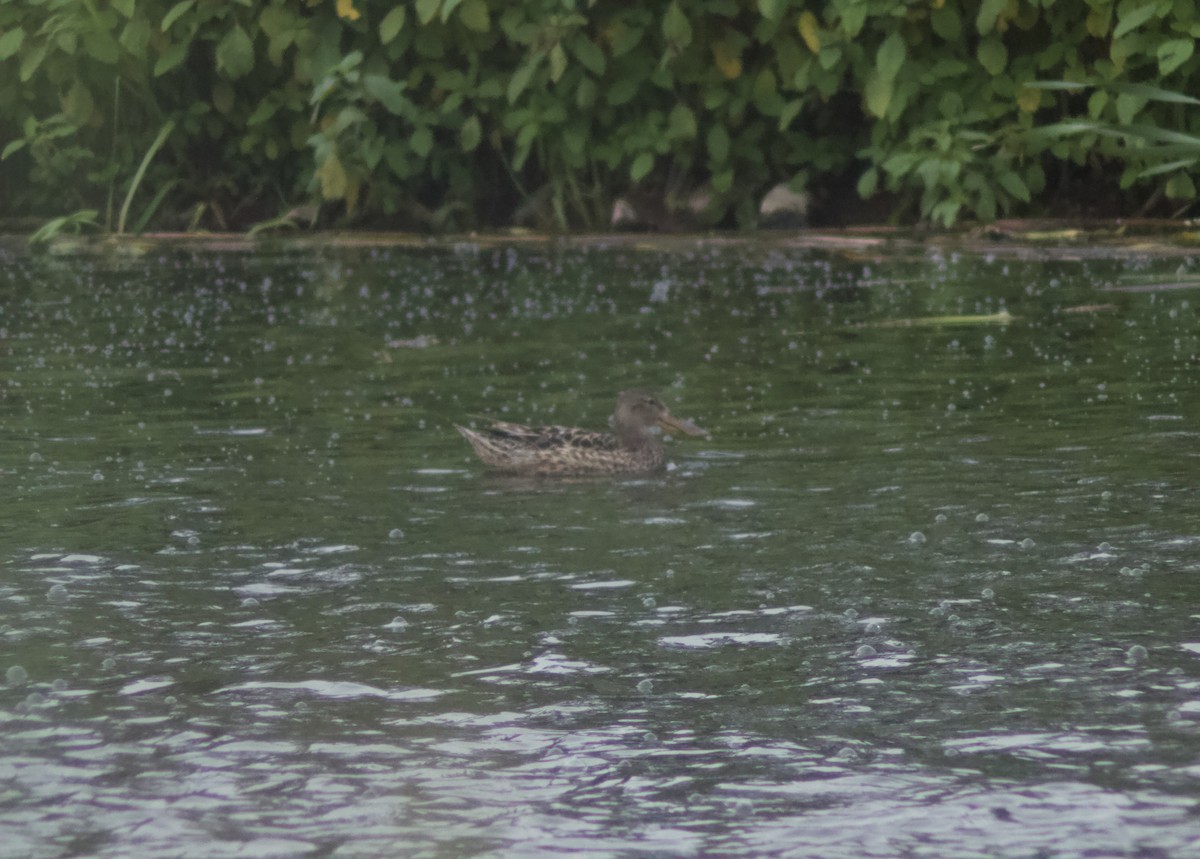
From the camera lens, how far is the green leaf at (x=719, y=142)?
63.3ft

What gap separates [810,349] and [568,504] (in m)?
4.12

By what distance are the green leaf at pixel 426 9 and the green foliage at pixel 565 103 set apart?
3 centimetres

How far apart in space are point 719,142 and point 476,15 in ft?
7.82

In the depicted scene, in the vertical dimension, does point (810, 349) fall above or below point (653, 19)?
below

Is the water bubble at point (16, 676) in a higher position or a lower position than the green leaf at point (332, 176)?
lower

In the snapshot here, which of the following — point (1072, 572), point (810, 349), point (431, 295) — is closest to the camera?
point (1072, 572)

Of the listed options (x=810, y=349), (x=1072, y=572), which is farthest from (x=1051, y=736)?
(x=810, y=349)

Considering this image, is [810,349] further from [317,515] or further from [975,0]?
[975,0]

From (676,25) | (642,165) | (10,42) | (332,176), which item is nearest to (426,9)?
(332,176)

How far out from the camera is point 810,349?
12539mm

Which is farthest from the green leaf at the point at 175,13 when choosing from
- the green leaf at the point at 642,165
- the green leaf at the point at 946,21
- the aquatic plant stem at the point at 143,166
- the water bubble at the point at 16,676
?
the water bubble at the point at 16,676

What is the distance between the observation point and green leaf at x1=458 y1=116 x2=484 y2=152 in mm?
19922

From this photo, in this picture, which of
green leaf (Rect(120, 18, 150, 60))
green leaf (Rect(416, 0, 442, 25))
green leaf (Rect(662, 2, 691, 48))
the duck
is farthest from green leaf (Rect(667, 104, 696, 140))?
the duck

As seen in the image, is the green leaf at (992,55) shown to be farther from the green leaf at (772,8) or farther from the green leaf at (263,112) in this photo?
the green leaf at (263,112)
